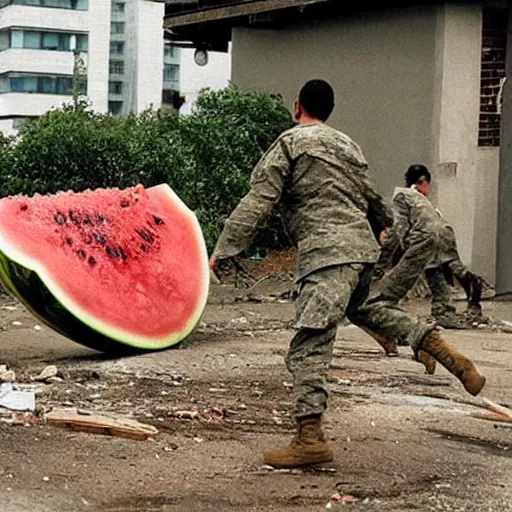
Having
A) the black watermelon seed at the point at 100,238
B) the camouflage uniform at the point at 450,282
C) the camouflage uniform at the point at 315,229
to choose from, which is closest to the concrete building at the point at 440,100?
the camouflage uniform at the point at 450,282

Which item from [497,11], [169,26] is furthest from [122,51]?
[497,11]

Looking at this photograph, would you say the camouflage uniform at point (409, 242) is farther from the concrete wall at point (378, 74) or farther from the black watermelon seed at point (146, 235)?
the concrete wall at point (378, 74)

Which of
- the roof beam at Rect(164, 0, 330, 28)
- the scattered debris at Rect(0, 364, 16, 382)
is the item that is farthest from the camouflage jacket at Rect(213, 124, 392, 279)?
the roof beam at Rect(164, 0, 330, 28)

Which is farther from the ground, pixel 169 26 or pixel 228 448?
pixel 169 26

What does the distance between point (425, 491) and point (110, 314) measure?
3.96 meters

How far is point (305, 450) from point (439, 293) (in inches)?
273

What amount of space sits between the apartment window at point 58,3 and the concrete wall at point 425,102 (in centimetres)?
6433

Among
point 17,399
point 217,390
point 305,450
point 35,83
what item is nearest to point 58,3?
point 35,83

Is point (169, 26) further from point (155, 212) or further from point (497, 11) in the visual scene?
point (155, 212)

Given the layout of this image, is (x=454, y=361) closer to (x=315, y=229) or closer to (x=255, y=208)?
(x=315, y=229)

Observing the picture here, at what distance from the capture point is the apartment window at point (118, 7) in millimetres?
85312

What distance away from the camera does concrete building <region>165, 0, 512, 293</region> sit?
1714 cm

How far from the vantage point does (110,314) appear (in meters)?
10.1

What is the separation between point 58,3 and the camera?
82.4 m
